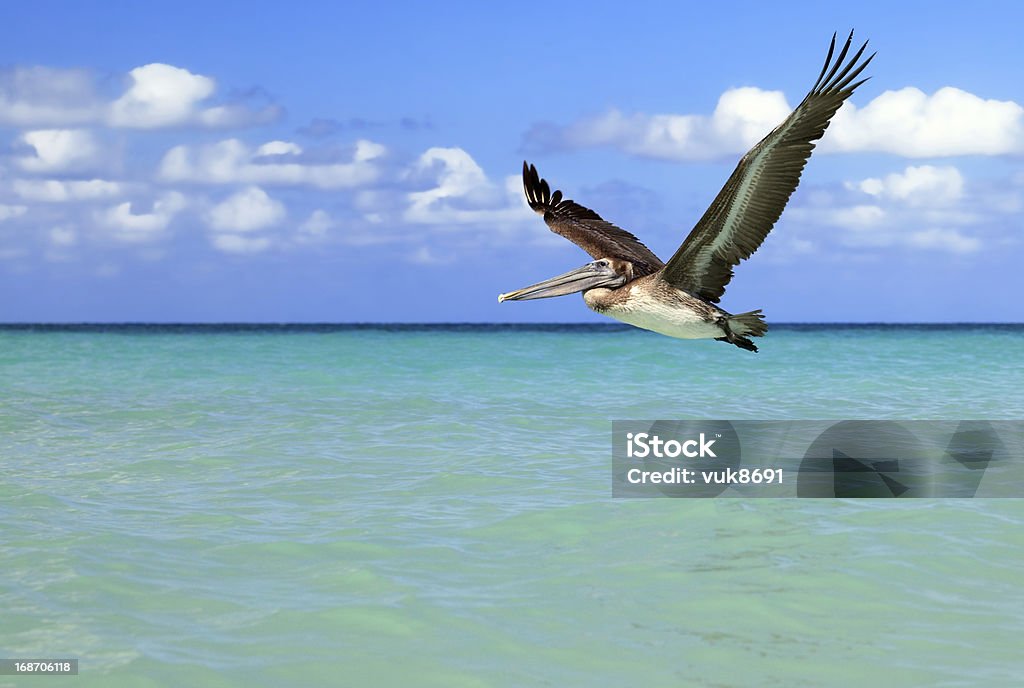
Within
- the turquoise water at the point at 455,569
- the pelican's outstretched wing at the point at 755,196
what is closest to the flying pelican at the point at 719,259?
the pelican's outstretched wing at the point at 755,196

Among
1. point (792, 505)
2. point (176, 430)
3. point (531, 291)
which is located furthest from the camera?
point (176, 430)

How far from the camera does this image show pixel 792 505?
7.62 metres

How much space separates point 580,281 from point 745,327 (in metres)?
1.26

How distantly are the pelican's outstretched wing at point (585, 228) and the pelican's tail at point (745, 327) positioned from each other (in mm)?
1021

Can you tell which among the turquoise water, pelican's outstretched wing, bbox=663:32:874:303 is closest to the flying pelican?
pelican's outstretched wing, bbox=663:32:874:303

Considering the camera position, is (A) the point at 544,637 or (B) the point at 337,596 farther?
(B) the point at 337,596

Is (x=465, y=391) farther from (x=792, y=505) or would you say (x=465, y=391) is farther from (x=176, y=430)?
(x=792, y=505)

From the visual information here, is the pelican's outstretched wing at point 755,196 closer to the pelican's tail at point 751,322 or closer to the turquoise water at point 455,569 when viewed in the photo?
the pelican's tail at point 751,322

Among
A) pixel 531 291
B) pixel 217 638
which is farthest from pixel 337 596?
pixel 531 291

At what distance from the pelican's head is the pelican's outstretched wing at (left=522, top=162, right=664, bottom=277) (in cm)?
16

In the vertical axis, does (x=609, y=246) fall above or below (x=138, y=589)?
above

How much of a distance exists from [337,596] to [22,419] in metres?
8.64

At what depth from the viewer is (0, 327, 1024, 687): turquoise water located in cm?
459

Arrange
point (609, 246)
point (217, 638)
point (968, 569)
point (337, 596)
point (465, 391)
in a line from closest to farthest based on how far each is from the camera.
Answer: point (217, 638)
point (337, 596)
point (968, 569)
point (609, 246)
point (465, 391)
